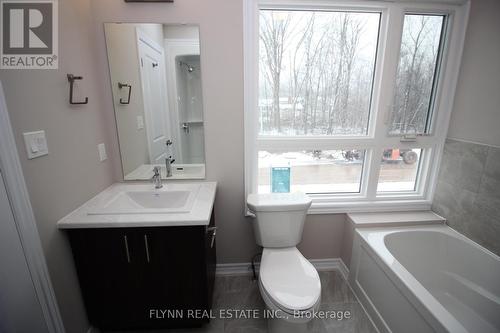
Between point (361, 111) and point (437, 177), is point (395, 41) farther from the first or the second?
point (437, 177)

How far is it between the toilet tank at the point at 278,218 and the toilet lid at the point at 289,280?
0.26ft

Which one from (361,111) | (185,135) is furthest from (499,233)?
(185,135)

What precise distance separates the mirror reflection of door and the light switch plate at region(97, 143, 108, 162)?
29 cm

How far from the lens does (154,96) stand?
1.57m

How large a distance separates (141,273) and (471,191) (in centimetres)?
223

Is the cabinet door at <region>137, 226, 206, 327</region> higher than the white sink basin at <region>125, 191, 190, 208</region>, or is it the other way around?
the white sink basin at <region>125, 191, 190, 208</region>

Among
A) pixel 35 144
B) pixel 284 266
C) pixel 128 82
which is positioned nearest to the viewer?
pixel 35 144

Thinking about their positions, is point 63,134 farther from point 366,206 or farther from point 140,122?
point 366,206

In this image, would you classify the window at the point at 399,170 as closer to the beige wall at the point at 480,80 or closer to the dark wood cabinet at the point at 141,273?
the beige wall at the point at 480,80

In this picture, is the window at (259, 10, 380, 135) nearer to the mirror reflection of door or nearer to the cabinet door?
the mirror reflection of door

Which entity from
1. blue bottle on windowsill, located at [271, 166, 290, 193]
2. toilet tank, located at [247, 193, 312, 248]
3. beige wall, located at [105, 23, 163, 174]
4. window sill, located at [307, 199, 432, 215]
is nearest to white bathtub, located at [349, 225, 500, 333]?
window sill, located at [307, 199, 432, 215]

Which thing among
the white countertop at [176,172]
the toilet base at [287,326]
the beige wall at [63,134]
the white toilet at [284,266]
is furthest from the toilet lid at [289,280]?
the beige wall at [63,134]

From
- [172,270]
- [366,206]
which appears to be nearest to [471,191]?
[366,206]

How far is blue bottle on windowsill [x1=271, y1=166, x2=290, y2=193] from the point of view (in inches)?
72.3
